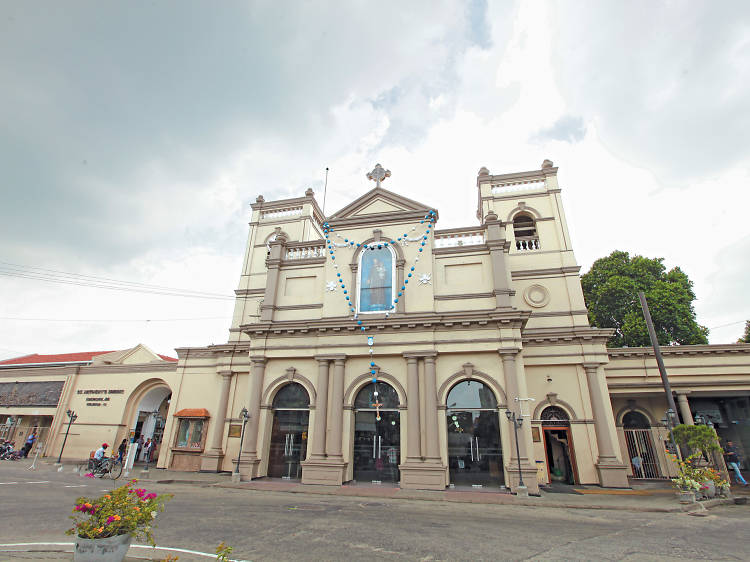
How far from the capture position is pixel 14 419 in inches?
1151

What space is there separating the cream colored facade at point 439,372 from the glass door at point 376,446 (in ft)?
0.19

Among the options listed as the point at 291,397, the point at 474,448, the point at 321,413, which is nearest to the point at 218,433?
the point at 291,397

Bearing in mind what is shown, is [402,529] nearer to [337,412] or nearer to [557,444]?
[337,412]

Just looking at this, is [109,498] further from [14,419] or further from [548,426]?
[14,419]

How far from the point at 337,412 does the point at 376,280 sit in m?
6.71

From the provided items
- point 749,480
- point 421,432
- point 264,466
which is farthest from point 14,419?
point 749,480

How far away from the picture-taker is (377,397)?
18.2 metres

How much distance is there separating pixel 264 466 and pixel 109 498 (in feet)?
44.4

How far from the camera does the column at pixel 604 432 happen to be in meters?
17.5

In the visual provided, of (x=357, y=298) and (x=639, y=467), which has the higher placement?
(x=357, y=298)

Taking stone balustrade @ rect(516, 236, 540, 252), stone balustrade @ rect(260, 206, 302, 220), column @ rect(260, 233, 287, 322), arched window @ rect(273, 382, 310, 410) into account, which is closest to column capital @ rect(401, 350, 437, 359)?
arched window @ rect(273, 382, 310, 410)

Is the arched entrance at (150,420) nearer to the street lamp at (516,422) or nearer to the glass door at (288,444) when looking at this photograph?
the glass door at (288,444)

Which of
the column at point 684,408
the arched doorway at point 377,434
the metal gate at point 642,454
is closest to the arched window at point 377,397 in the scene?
the arched doorway at point 377,434

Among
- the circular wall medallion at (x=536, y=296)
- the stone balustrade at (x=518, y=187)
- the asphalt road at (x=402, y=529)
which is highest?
the stone balustrade at (x=518, y=187)
